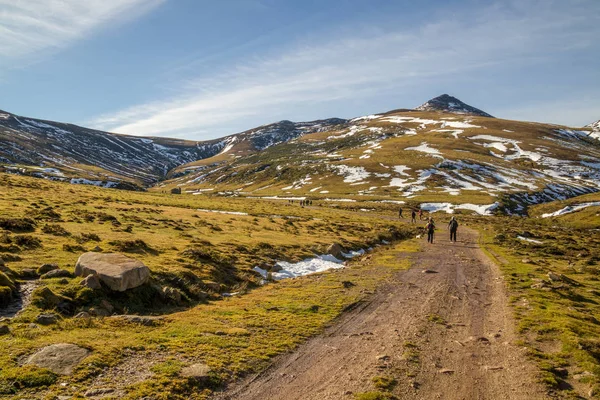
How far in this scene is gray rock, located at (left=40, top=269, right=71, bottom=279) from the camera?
17.2 meters

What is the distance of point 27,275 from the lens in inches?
682

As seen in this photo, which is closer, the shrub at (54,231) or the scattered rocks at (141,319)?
the scattered rocks at (141,319)

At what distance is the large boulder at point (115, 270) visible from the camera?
16.4 m

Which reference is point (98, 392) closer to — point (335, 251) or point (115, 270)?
point (115, 270)

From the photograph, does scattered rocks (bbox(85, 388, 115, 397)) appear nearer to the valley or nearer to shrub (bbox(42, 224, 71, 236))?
the valley

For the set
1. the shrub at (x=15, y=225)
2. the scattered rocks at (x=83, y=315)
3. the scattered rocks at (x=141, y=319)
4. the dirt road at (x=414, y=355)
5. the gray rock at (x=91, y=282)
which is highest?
the shrub at (x=15, y=225)

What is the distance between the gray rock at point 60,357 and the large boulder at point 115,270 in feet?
17.6

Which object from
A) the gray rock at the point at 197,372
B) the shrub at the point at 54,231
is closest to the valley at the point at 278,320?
the gray rock at the point at 197,372

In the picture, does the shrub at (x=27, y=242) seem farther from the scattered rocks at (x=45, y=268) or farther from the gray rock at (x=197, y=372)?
the gray rock at (x=197, y=372)

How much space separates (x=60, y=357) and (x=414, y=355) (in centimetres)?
1124

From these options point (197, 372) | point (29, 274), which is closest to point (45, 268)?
point (29, 274)

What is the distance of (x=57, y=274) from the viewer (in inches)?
686

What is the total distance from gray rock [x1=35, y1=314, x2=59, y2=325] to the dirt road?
7.85 metres

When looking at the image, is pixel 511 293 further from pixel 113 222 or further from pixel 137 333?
pixel 113 222
